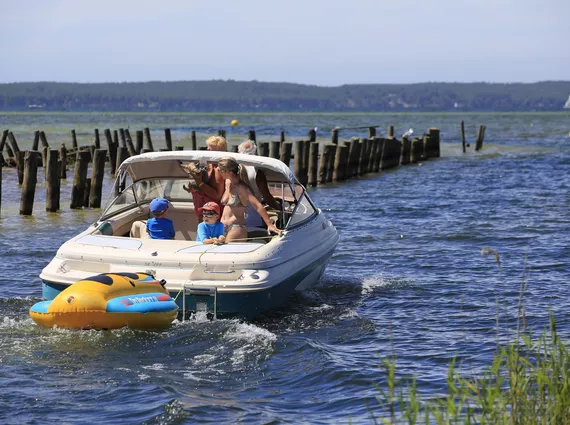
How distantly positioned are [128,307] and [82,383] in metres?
1.04

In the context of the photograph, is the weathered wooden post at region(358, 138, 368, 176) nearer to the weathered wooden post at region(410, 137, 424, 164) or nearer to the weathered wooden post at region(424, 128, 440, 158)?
the weathered wooden post at region(410, 137, 424, 164)

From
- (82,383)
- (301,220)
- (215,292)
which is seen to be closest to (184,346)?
(215,292)

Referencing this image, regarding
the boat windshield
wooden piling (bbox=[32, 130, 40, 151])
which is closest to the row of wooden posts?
wooden piling (bbox=[32, 130, 40, 151])

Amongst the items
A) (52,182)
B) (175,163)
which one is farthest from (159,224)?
(52,182)

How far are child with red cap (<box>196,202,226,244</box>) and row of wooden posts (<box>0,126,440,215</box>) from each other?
9.16 metres

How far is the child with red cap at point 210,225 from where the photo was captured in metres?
11.0

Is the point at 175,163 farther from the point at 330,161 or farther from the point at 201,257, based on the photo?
the point at 330,161

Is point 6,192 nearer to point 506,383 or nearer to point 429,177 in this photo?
point 429,177

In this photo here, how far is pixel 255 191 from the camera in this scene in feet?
38.7

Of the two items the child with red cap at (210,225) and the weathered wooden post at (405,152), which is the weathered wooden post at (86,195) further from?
the weathered wooden post at (405,152)

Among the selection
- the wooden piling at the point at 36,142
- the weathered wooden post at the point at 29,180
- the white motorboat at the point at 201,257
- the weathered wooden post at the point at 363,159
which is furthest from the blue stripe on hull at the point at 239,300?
the wooden piling at the point at 36,142

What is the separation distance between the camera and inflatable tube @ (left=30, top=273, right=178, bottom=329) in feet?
29.8

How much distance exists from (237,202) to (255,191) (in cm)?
63

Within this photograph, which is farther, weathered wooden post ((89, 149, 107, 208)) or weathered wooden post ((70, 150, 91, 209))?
weathered wooden post ((89, 149, 107, 208))
